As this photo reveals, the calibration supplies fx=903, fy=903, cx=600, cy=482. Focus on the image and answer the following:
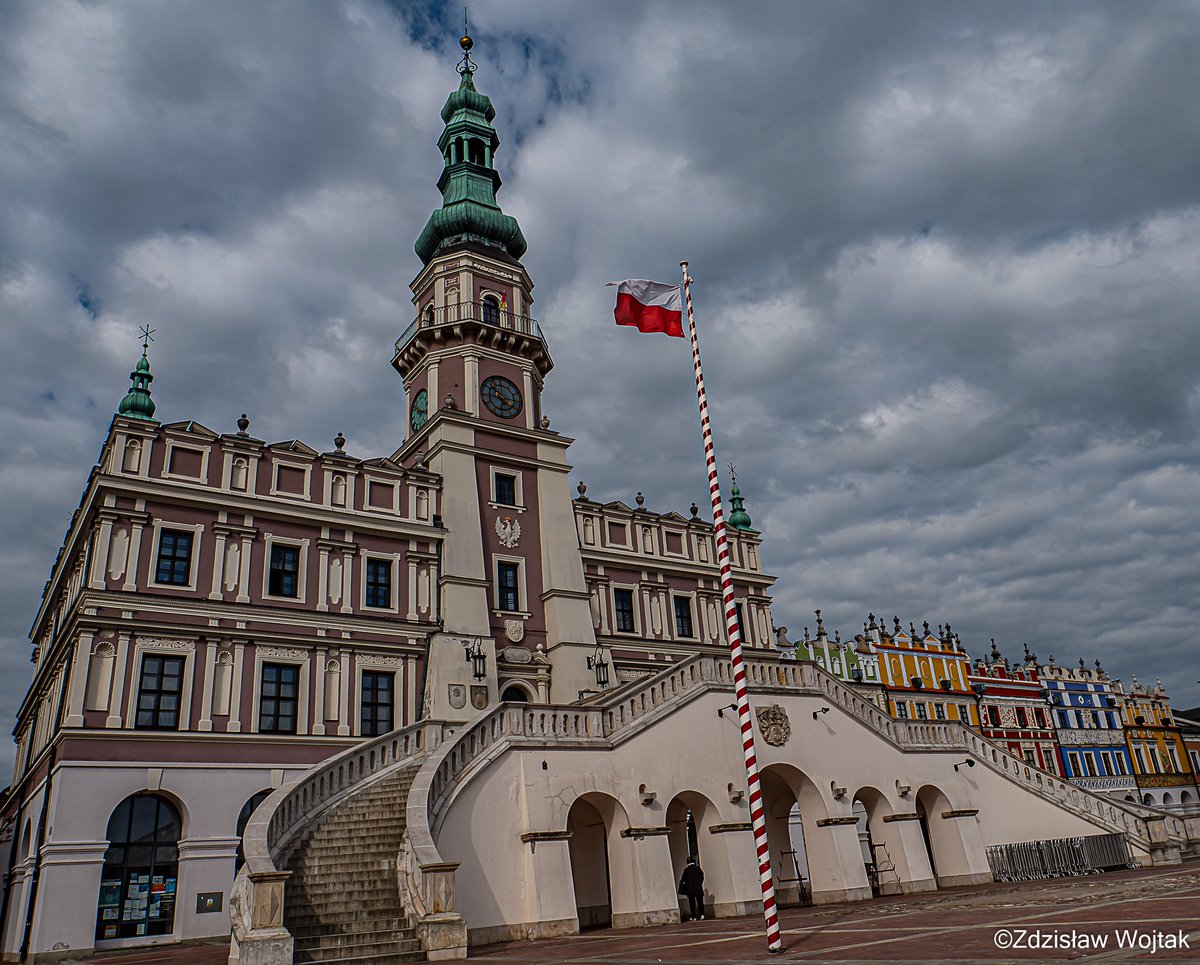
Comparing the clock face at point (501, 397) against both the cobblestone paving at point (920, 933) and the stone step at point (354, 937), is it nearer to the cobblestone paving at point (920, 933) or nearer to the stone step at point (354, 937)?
the cobblestone paving at point (920, 933)

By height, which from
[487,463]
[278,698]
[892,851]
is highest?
[487,463]

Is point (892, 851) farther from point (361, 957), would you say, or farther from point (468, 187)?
point (468, 187)

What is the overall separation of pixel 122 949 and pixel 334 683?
9.47 meters

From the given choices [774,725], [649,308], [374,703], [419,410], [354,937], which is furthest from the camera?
[419,410]

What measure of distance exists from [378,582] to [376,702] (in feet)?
14.5

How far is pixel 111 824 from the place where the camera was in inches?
1045

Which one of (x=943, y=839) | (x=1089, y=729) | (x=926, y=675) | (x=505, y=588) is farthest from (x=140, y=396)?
(x=1089, y=729)

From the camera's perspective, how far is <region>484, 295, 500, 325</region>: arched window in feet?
136

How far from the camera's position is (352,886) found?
18.4 meters

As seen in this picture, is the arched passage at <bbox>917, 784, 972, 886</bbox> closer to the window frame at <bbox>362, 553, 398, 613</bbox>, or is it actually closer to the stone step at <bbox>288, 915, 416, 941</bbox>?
the stone step at <bbox>288, 915, 416, 941</bbox>

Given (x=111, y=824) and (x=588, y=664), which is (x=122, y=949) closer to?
(x=111, y=824)

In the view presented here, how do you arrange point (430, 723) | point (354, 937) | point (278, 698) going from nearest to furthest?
point (354, 937)
point (430, 723)
point (278, 698)

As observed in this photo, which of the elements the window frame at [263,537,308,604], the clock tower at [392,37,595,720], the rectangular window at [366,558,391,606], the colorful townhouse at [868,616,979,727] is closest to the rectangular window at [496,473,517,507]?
the clock tower at [392,37,595,720]

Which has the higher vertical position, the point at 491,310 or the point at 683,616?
the point at 491,310
